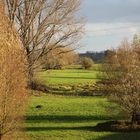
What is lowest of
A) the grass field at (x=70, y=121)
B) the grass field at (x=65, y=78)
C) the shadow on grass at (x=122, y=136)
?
the shadow on grass at (x=122, y=136)

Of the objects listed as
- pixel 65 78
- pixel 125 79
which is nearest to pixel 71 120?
pixel 125 79

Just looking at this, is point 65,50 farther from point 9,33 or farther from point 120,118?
point 9,33

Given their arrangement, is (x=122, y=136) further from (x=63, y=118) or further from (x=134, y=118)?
(x=63, y=118)

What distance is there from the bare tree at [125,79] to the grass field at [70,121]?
3.26 ft

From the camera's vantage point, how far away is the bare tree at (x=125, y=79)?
90.7 ft

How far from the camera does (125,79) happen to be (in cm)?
2802

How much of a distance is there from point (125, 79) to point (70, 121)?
4123 millimetres

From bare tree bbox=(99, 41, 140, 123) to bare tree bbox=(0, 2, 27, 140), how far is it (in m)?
9.16

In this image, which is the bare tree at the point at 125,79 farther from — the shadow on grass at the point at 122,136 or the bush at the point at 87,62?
the bush at the point at 87,62

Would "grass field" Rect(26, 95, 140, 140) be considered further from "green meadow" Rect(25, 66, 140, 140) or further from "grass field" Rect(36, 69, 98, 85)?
"grass field" Rect(36, 69, 98, 85)

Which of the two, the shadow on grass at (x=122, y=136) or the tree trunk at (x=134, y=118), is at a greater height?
the tree trunk at (x=134, y=118)

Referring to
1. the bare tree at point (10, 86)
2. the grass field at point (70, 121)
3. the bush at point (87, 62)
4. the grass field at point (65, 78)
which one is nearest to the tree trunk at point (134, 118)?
the grass field at point (70, 121)

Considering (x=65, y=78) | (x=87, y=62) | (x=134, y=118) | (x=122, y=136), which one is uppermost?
(x=87, y=62)

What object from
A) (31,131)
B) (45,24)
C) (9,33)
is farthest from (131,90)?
(45,24)
